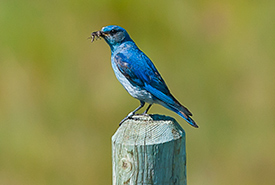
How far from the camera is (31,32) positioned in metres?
7.29

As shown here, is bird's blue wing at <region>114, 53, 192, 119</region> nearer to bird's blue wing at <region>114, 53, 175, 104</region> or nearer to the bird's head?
bird's blue wing at <region>114, 53, 175, 104</region>

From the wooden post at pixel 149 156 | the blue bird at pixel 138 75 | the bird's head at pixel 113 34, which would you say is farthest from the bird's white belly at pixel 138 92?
the wooden post at pixel 149 156

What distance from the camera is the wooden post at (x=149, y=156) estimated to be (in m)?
3.31

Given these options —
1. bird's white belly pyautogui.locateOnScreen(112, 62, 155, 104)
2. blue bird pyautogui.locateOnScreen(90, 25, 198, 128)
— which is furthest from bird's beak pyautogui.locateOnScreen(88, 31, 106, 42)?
bird's white belly pyautogui.locateOnScreen(112, 62, 155, 104)

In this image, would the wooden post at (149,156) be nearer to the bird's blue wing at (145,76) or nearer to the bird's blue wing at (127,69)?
the bird's blue wing at (145,76)

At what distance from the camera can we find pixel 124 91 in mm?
6824

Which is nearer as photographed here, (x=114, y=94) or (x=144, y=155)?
(x=144, y=155)

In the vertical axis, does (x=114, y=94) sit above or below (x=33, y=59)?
below

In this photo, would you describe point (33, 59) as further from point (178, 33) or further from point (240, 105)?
point (240, 105)

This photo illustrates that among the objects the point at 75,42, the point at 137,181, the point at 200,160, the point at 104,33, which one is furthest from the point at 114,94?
the point at 137,181

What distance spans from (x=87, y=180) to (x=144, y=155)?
11.5ft

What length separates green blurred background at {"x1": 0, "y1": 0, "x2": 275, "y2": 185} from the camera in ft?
22.0

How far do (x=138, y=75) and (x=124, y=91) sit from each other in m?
2.16

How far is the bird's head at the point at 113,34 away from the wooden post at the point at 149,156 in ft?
5.45
